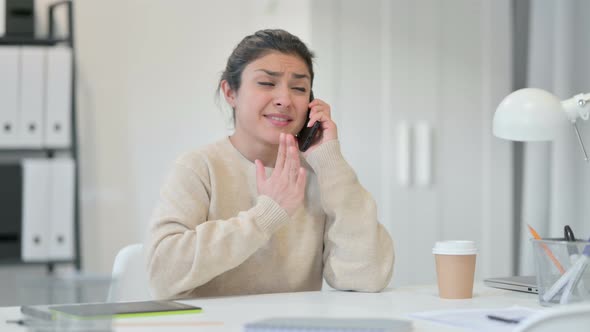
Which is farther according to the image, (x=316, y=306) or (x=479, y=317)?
(x=316, y=306)

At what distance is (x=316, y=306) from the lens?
1.54m

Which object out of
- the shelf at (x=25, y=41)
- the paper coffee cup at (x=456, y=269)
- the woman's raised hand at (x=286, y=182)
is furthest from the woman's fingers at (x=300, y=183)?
the shelf at (x=25, y=41)

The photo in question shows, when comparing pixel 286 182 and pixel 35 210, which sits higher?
pixel 286 182

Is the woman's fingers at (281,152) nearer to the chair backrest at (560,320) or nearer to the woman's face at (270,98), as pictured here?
the woman's face at (270,98)

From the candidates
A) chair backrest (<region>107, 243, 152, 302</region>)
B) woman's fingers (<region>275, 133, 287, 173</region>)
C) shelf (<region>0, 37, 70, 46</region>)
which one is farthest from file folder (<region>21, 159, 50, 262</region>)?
woman's fingers (<region>275, 133, 287, 173</region>)

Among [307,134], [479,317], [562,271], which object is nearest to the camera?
[479,317]

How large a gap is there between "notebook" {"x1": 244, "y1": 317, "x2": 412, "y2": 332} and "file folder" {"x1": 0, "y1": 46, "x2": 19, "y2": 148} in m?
2.17

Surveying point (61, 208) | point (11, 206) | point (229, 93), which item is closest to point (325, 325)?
point (229, 93)

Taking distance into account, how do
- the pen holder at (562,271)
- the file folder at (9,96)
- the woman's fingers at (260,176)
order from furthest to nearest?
the file folder at (9,96) → the woman's fingers at (260,176) → the pen holder at (562,271)

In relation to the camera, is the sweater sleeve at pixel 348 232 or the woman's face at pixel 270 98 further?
the woman's face at pixel 270 98

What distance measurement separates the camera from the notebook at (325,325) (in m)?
1.06

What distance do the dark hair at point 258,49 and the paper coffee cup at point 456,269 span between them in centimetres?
62

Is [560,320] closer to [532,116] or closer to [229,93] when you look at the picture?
[532,116]

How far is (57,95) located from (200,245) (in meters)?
1.59
